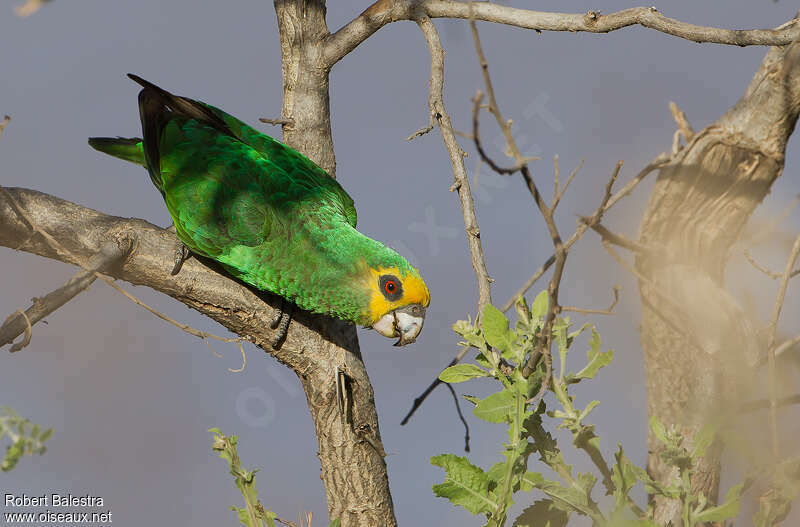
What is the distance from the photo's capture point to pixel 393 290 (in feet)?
9.77

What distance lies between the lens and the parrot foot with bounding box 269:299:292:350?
131 inches

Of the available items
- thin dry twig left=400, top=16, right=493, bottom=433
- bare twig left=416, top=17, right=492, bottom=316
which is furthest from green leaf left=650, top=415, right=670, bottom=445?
bare twig left=416, top=17, right=492, bottom=316

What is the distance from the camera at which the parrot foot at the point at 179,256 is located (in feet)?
10.5

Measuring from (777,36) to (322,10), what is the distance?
235cm

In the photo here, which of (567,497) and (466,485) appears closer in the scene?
(567,497)

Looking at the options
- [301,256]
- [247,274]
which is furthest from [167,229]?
[301,256]

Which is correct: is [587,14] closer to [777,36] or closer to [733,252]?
[777,36]

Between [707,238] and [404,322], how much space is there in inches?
89.0

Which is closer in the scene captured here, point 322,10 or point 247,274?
point 247,274

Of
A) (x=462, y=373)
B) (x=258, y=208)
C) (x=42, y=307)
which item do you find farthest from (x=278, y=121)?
(x=462, y=373)

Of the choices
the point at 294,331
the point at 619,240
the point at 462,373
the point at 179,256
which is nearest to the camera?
the point at 462,373

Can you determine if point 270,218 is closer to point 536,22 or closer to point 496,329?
point 536,22

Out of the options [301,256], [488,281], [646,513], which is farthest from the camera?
[301,256]

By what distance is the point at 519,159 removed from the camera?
139cm
